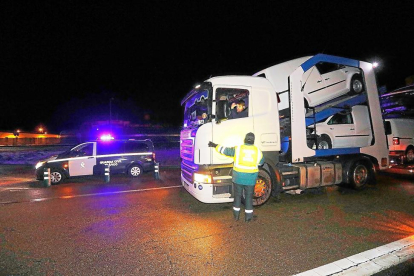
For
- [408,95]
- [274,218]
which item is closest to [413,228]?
[274,218]

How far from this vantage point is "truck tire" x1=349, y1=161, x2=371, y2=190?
23.3 ft

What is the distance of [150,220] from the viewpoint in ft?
16.7

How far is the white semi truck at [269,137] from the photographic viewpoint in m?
5.26

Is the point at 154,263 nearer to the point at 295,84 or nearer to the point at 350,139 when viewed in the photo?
the point at 295,84

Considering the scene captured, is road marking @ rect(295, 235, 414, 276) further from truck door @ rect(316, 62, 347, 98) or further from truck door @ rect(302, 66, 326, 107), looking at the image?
truck door @ rect(316, 62, 347, 98)

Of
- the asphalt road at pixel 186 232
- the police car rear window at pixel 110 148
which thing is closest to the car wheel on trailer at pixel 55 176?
the police car rear window at pixel 110 148

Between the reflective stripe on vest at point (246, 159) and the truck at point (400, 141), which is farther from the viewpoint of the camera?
the truck at point (400, 141)

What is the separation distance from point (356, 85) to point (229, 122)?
469 cm

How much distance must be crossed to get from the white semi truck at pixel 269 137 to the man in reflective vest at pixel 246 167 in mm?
453

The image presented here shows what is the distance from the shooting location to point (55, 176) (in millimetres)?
9445

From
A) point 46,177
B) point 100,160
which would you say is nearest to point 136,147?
point 100,160

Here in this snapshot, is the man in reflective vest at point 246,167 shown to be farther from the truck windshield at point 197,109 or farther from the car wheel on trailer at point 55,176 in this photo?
the car wheel on trailer at point 55,176

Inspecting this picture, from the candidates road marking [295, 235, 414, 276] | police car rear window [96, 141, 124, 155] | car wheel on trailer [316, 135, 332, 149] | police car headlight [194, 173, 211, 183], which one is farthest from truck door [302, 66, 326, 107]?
police car rear window [96, 141, 124, 155]

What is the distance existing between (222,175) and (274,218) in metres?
1.35
